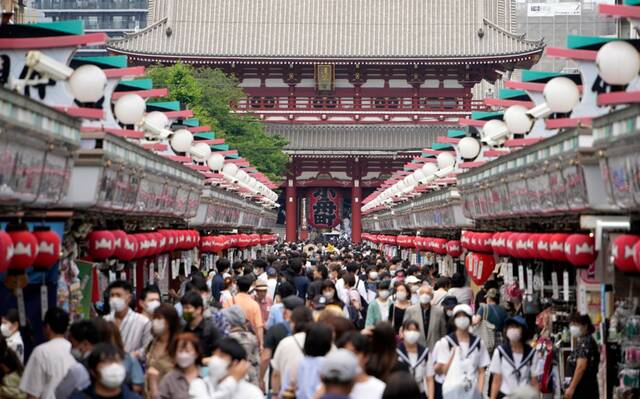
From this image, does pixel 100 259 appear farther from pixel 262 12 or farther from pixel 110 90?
pixel 262 12

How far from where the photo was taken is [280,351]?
496 inches

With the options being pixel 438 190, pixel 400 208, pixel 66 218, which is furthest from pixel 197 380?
pixel 400 208

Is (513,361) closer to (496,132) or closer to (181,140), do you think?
(496,132)

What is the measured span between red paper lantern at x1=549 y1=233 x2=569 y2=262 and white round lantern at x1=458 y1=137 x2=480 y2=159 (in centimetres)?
809

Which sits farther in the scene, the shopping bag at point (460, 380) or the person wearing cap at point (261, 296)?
the person wearing cap at point (261, 296)

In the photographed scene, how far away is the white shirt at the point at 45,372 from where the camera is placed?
12062 millimetres

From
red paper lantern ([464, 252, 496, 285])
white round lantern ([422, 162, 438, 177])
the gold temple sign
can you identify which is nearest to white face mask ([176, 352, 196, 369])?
red paper lantern ([464, 252, 496, 285])

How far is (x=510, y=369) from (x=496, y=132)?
339 inches

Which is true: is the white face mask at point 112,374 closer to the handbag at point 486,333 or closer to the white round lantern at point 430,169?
the handbag at point 486,333

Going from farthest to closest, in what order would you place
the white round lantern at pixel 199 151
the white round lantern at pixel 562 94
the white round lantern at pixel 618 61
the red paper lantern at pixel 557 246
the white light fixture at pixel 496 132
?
the white round lantern at pixel 199 151
the white light fixture at pixel 496 132
the red paper lantern at pixel 557 246
the white round lantern at pixel 562 94
the white round lantern at pixel 618 61

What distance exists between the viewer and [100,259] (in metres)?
18.5

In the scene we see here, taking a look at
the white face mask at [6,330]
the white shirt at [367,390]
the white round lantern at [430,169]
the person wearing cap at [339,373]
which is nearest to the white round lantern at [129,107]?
the white face mask at [6,330]

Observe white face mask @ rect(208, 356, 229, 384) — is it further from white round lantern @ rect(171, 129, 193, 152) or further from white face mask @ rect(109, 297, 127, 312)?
white round lantern @ rect(171, 129, 193, 152)

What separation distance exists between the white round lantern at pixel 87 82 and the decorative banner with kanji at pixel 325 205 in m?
60.4
